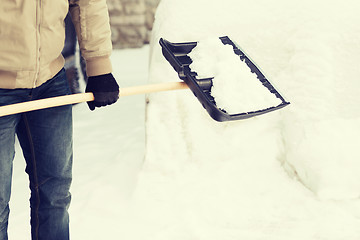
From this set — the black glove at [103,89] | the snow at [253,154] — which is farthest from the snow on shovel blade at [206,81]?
the snow at [253,154]

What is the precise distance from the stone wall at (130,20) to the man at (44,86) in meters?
4.25

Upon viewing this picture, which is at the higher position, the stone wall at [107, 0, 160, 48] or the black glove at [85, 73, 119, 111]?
the black glove at [85, 73, 119, 111]

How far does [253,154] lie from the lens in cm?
207

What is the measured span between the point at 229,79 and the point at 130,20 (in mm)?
4387

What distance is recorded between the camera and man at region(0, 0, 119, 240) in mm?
1042

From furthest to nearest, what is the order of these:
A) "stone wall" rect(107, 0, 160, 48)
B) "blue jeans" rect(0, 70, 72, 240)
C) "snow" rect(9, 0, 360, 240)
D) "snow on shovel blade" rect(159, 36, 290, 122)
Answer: "stone wall" rect(107, 0, 160, 48) < "snow" rect(9, 0, 360, 240) < "snow on shovel blade" rect(159, 36, 290, 122) < "blue jeans" rect(0, 70, 72, 240)

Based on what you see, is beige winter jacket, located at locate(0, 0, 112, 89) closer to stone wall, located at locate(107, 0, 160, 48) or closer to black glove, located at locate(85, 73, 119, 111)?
black glove, located at locate(85, 73, 119, 111)

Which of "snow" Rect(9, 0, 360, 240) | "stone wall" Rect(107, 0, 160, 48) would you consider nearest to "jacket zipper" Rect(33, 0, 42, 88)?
Result: "snow" Rect(9, 0, 360, 240)

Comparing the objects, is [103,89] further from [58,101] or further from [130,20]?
[130,20]

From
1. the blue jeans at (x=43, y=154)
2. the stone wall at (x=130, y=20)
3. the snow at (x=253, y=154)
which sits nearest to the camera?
the blue jeans at (x=43, y=154)

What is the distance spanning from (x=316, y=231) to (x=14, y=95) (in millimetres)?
1496

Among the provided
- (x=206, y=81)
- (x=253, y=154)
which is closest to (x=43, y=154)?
(x=206, y=81)

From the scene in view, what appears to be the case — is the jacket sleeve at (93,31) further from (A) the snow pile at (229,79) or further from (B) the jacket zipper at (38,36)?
(A) the snow pile at (229,79)

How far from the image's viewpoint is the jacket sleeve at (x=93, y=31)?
1248mm
